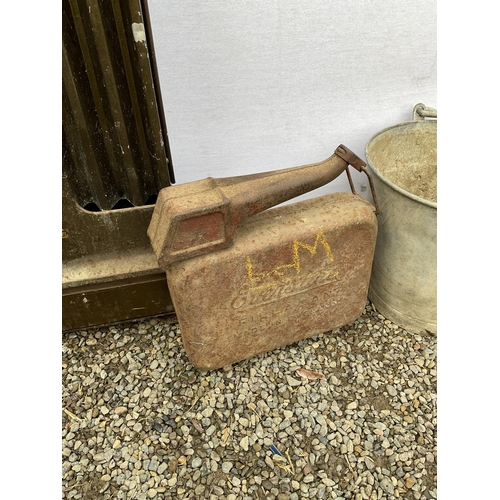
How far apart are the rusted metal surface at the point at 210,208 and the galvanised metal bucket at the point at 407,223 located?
50cm

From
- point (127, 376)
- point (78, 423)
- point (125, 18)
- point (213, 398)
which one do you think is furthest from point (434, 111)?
point (78, 423)

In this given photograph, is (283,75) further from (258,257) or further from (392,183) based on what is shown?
(258,257)

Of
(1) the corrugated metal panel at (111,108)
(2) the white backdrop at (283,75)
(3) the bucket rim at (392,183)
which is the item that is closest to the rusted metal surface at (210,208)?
(1) the corrugated metal panel at (111,108)

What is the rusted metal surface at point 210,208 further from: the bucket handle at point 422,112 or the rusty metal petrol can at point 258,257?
the bucket handle at point 422,112

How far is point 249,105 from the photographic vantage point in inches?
87.7

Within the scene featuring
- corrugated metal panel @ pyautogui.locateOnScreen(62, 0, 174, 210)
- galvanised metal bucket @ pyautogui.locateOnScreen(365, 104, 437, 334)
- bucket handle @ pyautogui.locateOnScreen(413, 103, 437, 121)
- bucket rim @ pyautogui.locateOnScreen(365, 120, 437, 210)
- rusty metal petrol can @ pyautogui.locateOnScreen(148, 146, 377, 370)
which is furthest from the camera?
bucket handle @ pyautogui.locateOnScreen(413, 103, 437, 121)

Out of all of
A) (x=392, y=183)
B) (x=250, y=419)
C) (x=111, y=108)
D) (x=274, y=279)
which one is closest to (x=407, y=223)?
(x=392, y=183)

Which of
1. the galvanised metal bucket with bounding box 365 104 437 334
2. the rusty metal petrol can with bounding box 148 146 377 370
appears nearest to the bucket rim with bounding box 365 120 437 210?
the galvanised metal bucket with bounding box 365 104 437 334

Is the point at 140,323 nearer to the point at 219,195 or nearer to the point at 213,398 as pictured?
the point at 213,398

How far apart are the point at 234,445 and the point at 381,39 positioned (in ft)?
6.80

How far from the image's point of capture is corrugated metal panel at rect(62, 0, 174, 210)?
4.77 ft

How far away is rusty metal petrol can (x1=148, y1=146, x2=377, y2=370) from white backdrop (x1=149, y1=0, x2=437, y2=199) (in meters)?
0.60

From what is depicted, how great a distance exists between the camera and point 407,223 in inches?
77.2

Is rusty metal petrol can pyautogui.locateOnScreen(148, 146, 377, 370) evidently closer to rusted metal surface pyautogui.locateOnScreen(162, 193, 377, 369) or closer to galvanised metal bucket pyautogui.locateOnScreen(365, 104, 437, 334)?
rusted metal surface pyautogui.locateOnScreen(162, 193, 377, 369)
